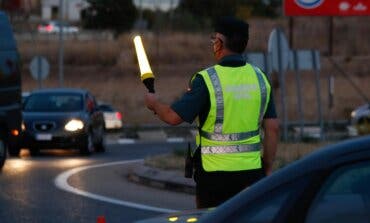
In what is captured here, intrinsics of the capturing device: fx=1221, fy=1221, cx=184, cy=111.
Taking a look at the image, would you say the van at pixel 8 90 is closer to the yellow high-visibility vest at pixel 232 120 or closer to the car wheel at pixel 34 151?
the car wheel at pixel 34 151

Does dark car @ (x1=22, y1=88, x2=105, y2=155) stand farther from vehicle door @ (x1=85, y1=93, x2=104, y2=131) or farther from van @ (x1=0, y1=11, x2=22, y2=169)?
van @ (x1=0, y1=11, x2=22, y2=169)

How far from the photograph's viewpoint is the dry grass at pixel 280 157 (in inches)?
731

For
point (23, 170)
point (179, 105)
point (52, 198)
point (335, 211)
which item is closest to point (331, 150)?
point (335, 211)

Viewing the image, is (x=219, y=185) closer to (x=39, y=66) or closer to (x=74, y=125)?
(x=74, y=125)

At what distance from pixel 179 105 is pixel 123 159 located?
1760cm

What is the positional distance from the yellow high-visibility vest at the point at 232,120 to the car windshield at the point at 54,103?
19446 mm

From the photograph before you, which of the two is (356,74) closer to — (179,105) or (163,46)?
(163,46)

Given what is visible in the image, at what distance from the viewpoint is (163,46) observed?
232ft

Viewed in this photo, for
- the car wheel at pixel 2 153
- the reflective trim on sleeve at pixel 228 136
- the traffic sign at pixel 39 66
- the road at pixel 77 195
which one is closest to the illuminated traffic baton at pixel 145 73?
the reflective trim on sleeve at pixel 228 136

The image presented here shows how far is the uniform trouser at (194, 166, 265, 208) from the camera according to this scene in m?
7.40

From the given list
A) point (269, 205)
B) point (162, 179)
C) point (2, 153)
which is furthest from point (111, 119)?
point (269, 205)

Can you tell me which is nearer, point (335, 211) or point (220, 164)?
point (335, 211)

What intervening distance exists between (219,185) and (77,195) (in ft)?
30.4

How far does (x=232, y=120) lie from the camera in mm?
7441
